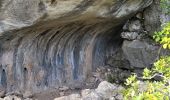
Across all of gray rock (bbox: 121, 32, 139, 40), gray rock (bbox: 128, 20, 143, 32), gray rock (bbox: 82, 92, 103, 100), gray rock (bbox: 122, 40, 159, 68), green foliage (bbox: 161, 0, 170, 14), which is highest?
green foliage (bbox: 161, 0, 170, 14)

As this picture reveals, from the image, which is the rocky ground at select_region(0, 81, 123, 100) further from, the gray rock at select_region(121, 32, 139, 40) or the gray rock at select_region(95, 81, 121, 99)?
the gray rock at select_region(121, 32, 139, 40)

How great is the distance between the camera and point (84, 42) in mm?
7902

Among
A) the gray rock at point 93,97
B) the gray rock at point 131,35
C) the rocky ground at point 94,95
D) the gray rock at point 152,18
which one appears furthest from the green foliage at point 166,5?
the gray rock at point 93,97

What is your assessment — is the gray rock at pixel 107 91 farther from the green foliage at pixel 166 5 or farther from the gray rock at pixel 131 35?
the green foliage at pixel 166 5

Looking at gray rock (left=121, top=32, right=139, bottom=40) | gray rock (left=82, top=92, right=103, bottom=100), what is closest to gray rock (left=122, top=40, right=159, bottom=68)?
gray rock (left=121, top=32, right=139, bottom=40)

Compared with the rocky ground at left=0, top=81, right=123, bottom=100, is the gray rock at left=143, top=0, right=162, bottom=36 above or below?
above

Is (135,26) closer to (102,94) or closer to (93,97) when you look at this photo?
(102,94)

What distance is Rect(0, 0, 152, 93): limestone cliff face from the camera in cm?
607

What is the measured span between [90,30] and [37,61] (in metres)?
1.44

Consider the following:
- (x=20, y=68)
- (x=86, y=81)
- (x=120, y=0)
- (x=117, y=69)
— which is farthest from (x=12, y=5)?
(x=117, y=69)

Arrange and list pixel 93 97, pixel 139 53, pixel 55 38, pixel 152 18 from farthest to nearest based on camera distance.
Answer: pixel 139 53 < pixel 152 18 < pixel 55 38 < pixel 93 97

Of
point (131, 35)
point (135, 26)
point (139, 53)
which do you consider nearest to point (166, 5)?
point (135, 26)

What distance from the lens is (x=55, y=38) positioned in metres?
7.30

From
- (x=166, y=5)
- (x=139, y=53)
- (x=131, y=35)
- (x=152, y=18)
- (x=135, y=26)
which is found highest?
(x=166, y=5)
